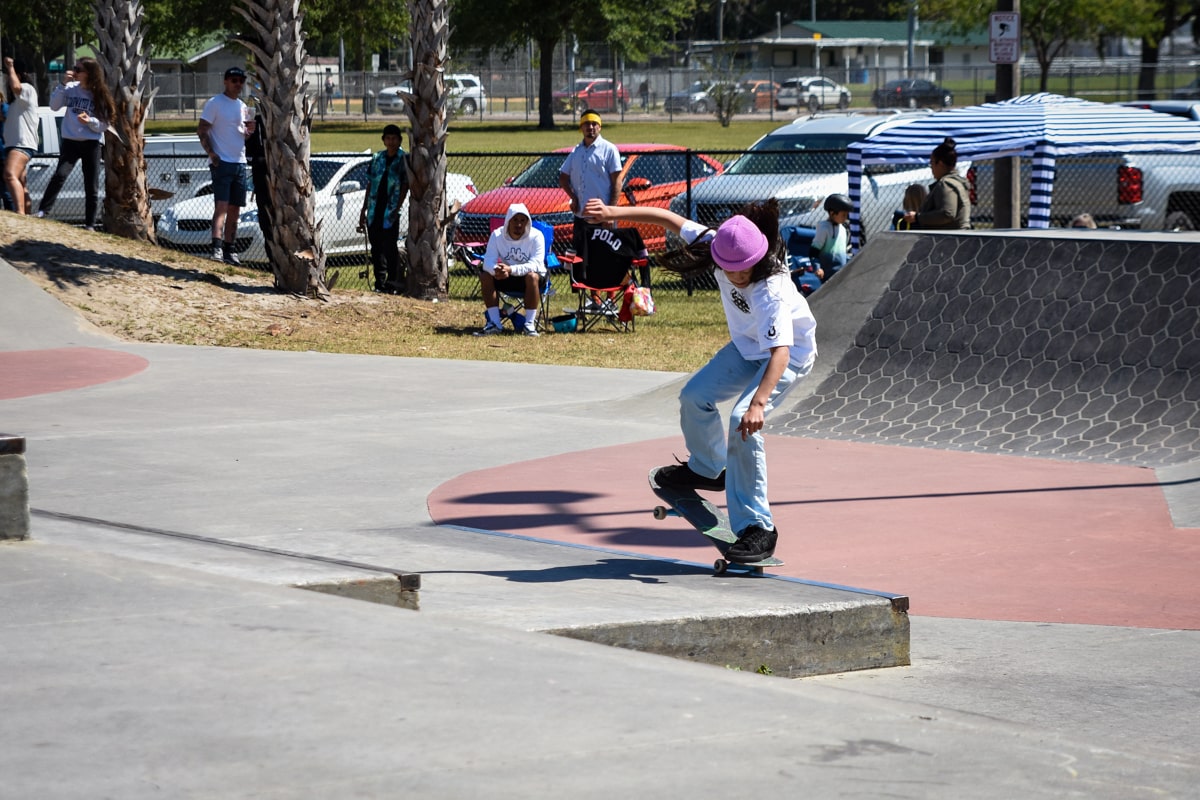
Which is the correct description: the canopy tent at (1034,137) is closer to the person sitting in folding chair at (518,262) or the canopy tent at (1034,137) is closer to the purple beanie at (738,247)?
the person sitting in folding chair at (518,262)

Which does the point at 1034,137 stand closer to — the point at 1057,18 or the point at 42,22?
the point at 1057,18

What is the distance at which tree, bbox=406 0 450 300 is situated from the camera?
17.0 metres

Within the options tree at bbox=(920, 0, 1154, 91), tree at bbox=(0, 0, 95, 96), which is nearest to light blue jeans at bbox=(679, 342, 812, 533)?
tree at bbox=(0, 0, 95, 96)

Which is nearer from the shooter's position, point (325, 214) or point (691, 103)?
point (325, 214)

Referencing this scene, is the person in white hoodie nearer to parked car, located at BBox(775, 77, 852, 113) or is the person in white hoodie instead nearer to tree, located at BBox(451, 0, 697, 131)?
tree, located at BBox(451, 0, 697, 131)

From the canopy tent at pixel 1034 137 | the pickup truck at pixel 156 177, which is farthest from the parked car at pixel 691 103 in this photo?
the canopy tent at pixel 1034 137

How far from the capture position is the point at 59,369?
1256 cm

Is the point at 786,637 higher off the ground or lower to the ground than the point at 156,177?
lower

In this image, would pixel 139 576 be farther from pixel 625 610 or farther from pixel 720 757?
pixel 720 757

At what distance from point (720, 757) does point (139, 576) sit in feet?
8.34

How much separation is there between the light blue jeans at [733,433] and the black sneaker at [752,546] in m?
0.03

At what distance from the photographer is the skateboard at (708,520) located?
6.41m

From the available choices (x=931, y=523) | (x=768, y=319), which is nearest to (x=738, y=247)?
(x=768, y=319)

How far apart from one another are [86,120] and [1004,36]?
1025 centimetres
